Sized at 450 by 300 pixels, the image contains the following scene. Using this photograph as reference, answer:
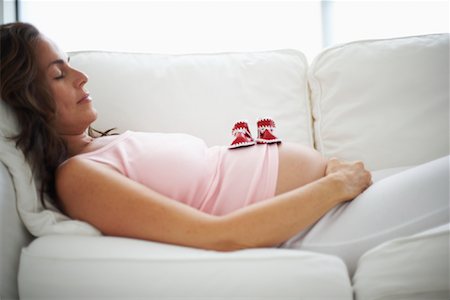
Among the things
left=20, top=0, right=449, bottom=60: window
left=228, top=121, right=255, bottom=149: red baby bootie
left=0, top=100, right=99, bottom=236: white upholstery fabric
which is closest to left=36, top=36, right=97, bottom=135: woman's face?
left=0, top=100, right=99, bottom=236: white upholstery fabric

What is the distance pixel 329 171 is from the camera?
1166mm

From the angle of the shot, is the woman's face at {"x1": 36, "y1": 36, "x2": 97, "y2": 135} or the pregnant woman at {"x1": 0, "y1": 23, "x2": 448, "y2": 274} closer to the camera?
the pregnant woman at {"x1": 0, "y1": 23, "x2": 448, "y2": 274}

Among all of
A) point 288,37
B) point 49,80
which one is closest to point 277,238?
point 49,80

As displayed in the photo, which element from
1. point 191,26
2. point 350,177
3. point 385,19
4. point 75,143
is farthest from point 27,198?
point 385,19

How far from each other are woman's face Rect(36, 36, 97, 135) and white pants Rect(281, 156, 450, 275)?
A: 2.37ft

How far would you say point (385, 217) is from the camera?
96cm

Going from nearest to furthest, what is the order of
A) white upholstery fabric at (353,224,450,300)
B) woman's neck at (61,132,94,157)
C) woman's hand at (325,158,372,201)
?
1. white upholstery fabric at (353,224,450,300)
2. woman's hand at (325,158,372,201)
3. woman's neck at (61,132,94,157)

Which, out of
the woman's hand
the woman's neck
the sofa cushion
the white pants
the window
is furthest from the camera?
the window

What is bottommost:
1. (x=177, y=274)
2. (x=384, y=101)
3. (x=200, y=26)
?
(x=177, y=274)

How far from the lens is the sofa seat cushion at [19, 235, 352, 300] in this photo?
0.82 metres

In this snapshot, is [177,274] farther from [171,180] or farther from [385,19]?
[385,19]

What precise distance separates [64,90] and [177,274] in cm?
69

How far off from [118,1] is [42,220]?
1583 millimetres

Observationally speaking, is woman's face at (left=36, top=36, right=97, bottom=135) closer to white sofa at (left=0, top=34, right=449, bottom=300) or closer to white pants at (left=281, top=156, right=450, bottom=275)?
white sofa at (left=0, top=34, right=449, bottom=300)
